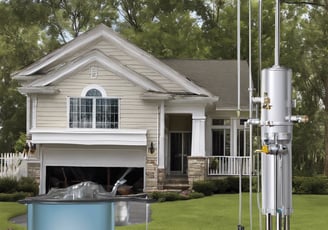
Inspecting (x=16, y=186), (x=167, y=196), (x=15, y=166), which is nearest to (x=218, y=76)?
(x=167, y=196)

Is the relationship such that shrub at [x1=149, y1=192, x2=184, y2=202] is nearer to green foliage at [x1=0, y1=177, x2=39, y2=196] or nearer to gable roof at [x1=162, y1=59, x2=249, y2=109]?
green foliage at [x1=0, y1=177, x2=39, y2=196]

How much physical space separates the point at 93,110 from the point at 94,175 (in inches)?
118

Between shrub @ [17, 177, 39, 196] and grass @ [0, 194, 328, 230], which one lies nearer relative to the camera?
grass @ [0, 194, 328, 230]

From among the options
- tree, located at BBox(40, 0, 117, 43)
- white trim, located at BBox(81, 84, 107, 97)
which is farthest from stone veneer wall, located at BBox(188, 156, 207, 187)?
tree, located at BBox(40, 0, 117, 43)

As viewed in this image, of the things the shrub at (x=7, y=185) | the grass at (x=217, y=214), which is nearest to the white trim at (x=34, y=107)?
the shrub at (x=7, y=185)

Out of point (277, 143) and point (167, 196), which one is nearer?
point (277, 143)

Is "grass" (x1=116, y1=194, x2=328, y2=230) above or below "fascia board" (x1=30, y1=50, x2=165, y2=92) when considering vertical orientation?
below

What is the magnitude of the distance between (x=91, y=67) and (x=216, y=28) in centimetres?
1341

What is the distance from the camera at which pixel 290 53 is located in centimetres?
3056

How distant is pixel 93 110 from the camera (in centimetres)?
2130

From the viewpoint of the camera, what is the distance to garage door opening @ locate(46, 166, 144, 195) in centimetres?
2252

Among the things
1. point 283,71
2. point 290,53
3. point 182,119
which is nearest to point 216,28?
point 290,53

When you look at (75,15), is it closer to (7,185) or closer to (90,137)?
(90,137)

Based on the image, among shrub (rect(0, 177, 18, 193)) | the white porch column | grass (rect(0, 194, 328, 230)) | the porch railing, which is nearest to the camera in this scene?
grass (rect(0, 194, 328, 230))
